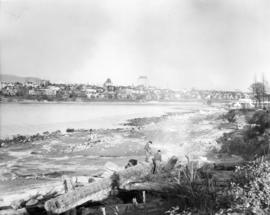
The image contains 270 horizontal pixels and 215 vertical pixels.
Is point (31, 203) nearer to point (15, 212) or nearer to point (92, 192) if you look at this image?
point (15, 212)

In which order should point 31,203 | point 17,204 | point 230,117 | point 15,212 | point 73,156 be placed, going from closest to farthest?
point 15,212, point 31,203, point 17,204, point 73,156, point 230,117

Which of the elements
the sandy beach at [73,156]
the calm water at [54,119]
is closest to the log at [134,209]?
the sandy beach at [73,156]

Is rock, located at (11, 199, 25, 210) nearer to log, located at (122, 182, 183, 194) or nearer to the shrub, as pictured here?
log, located at (122, 182, 183, 194)

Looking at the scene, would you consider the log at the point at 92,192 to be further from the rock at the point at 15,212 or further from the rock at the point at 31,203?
the rock at the point at 15,212

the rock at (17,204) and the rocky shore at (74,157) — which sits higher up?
the rock at (17,204)

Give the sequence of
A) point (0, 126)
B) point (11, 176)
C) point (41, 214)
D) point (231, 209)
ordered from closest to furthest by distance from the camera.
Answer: point (231, 209) < point (41, 214) < point (11, 176) < point (0, 126)

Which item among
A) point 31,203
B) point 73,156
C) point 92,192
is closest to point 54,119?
point 73,156

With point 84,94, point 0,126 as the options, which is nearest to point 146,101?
point 84,94

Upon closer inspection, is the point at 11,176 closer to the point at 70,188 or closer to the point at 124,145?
the point at 70,188

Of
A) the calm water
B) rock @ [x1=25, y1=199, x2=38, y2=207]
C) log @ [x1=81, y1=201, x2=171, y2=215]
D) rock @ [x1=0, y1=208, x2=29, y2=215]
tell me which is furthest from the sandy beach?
the calm water
